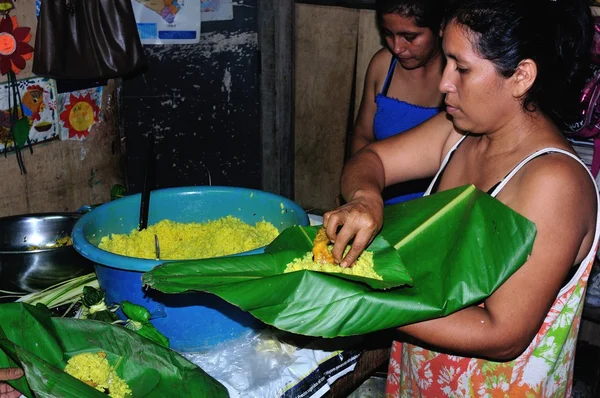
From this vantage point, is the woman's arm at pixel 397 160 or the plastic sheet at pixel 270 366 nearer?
the plastic sheet at pixel 270 366

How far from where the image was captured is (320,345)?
1883 mm

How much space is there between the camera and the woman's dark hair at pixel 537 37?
1524mm

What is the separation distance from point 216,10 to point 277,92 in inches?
27.3

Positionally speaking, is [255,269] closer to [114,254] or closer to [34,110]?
[114,254]

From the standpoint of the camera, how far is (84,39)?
332cm

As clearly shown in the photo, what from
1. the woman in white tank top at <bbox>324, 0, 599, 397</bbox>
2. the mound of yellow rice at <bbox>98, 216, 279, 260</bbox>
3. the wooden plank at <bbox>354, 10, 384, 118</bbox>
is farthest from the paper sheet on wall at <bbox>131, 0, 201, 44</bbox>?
the woman in white tank top at <bbox>324, 0, 599, 397</bbox>

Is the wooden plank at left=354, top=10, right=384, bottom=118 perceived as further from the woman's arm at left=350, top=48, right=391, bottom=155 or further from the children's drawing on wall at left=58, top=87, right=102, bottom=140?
the children's drawing on wall at left=58, top=87, right=102, bottom=140

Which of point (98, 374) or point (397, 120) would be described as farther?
point (397, 120)

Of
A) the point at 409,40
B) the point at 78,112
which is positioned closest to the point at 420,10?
the point at 409,40

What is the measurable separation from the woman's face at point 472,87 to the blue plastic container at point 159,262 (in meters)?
0.65

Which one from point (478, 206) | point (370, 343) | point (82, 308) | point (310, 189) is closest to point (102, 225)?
point (82, 308)

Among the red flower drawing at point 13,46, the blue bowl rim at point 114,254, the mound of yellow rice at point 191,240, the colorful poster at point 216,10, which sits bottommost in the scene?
the mound of yellow rice at point 191,240

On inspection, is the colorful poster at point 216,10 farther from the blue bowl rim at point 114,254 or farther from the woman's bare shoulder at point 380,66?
the blue bowl rim at point 114,254

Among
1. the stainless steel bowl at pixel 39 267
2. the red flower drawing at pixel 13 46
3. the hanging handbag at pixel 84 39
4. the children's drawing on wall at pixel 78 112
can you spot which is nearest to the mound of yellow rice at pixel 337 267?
the stainless steel bowl at pixel 39 267
